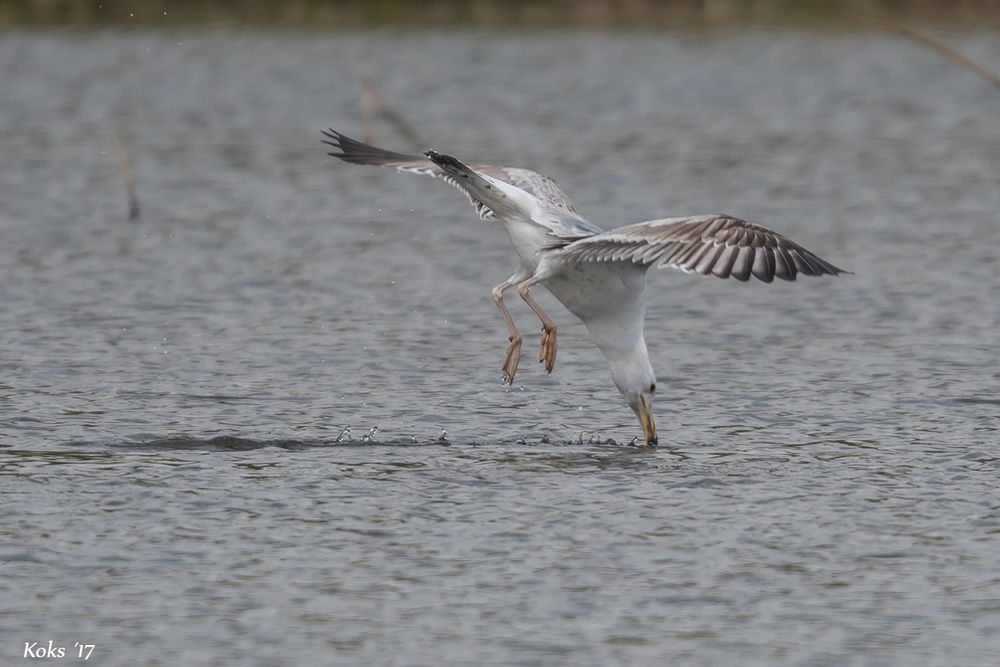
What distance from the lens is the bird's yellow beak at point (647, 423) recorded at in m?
9.61

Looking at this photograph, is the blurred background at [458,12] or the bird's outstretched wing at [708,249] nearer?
the bird's outstretched wing at [708,249]

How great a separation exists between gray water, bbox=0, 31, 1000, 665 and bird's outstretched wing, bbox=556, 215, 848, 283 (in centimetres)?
104

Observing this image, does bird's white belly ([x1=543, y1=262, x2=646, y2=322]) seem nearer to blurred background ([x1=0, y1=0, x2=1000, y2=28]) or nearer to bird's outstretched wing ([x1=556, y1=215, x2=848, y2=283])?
bird's outstretched wing ([x1=556, y1=215, x2=848, y2=283])

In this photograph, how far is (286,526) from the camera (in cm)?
793

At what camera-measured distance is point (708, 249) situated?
8.70 meters

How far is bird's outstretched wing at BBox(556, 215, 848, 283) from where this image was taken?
849cm

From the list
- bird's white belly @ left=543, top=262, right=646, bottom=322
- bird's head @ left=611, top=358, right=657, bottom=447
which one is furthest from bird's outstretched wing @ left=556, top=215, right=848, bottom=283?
bird's head @ left=611, top=358, right=657, bottom=447

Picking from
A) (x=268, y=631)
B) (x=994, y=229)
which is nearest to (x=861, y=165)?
(x=994, y=229)

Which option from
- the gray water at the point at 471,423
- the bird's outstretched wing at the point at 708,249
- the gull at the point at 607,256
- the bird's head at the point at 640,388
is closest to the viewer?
the gray water at the point at 471,423

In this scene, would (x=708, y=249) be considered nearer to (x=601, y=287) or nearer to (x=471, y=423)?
(x=601, y=287)

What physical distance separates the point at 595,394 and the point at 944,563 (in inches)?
155

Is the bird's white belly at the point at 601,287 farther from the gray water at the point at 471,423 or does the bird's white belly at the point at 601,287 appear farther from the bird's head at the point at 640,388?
the gray water at the point at 471,423

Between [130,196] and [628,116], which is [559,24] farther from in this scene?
[130,196]

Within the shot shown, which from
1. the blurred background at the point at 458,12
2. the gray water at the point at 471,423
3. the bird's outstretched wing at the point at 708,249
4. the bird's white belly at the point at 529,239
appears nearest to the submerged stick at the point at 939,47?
the bird's outstretched wing at the point at 708,249
